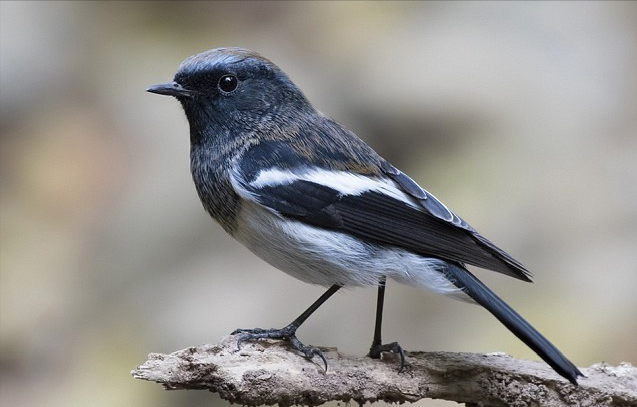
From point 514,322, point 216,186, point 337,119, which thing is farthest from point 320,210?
point 337,119

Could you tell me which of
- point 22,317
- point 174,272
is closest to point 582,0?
point 174,272

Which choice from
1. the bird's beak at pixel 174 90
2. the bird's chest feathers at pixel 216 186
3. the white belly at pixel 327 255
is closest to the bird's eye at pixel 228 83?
the bird's beak at pixel 174 90

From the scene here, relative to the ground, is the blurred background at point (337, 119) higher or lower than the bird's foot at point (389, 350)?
higher

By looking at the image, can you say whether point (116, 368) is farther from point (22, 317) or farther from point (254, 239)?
point (254, 239)

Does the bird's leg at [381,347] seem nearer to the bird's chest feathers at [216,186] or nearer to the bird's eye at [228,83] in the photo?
the bird's chest feathers at [216,186]

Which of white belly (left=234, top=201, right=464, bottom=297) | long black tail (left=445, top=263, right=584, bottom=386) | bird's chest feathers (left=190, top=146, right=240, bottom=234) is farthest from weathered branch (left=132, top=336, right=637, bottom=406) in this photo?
bird's chest feathers (left=190, top=146, right=240, bottom=234)

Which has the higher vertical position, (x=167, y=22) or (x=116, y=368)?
(x=167, y=22)

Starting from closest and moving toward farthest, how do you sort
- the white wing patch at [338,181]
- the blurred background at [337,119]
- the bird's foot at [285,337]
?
1. the bird's foot at [285,337]
2. the white wing patch at [338,181]
3. the blurred background at [337,119]

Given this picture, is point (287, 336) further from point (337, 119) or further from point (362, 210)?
point (337, 119)
